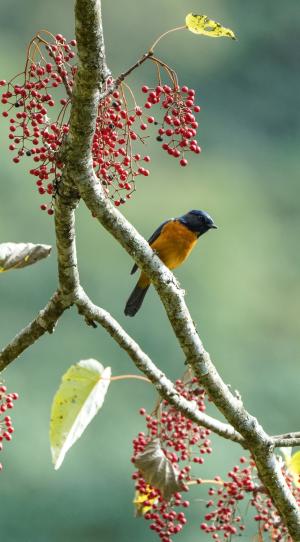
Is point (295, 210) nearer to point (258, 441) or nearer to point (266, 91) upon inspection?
point (266, 91)

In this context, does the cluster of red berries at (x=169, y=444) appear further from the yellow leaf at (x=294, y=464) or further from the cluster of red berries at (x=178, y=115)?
the cluster of red berries at (x=178, y=115)

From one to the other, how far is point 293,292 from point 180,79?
184 cm

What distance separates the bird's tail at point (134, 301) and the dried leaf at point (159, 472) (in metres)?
1.20

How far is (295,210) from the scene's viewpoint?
6.58m

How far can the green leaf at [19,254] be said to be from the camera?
1.61 m

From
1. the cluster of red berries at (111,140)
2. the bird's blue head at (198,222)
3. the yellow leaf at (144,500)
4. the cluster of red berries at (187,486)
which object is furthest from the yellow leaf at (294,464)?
the bird's blue head at (198,222)

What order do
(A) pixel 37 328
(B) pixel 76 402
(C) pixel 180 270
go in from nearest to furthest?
(B) pixel 76 402 < (A) pixel 37 328 < (C) pixel 180 270

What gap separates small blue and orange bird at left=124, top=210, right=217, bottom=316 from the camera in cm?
303

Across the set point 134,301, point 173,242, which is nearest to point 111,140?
point 173,242

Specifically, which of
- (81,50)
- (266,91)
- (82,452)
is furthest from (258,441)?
(266,91)

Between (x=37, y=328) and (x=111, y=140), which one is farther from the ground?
(x=111, y=140)

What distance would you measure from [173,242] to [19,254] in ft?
4.74

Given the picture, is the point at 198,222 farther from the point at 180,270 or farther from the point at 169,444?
the point at 180,270

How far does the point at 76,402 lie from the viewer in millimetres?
1645
